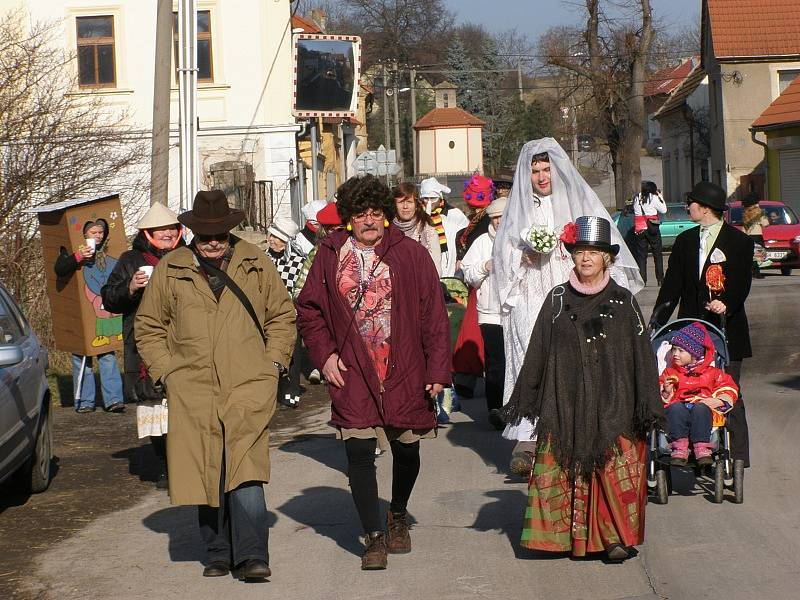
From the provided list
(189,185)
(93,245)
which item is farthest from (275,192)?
(93,245)

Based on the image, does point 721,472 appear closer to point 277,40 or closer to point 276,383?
point 276,383

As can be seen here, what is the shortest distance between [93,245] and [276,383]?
6452 millimetres

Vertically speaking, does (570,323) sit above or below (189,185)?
below

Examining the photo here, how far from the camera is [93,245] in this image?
39.8ft

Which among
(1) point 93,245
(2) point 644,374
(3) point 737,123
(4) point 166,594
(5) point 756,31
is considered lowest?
(4) point 166,594

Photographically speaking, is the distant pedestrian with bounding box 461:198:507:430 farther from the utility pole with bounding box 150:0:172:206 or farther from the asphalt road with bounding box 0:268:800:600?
the utility pole with bounding box 150:0:172:206

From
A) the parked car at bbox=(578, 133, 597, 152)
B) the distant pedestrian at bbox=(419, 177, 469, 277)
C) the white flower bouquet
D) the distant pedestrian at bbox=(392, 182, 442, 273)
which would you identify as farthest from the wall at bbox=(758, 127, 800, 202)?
the white flower bouquet

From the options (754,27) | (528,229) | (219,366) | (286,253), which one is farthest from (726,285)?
(754,27)

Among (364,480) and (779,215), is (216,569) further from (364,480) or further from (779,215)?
(779,215)

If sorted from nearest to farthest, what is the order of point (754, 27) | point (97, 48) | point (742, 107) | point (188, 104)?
point (188, 104)
point (97, 48)
point (742, 107)
point (754, 27)

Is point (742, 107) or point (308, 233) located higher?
point (742, 107)

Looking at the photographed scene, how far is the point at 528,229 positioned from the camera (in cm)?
830

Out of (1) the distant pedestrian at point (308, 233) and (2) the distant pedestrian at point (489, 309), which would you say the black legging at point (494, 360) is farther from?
(1) the distant pedestrian at point (308, 233)

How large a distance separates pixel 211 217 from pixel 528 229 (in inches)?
108
